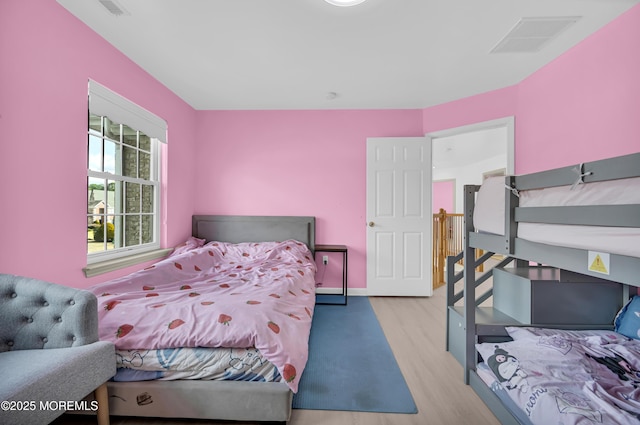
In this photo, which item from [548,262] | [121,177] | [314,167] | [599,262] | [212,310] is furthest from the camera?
[314,167]

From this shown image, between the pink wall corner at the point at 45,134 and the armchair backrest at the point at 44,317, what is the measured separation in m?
0.41

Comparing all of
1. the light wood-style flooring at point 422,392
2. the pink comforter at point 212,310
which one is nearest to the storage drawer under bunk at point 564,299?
the light wood-style flooring at point 422,392

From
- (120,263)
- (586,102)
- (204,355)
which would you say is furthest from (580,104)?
(120,263)

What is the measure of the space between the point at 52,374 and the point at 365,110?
3634 mm

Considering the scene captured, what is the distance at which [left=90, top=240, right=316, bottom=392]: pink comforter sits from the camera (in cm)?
135

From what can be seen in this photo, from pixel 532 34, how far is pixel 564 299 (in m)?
1.97

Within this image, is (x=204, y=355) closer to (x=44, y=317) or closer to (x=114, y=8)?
(x=44, y=317)

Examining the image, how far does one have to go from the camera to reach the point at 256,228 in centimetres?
349

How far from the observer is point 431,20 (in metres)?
1.90

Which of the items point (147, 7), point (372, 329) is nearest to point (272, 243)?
point (372, 329)

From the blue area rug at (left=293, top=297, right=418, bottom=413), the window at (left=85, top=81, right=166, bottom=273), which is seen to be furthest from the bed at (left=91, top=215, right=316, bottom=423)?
the window at (left=85, top=81, right=166, bottom=273)

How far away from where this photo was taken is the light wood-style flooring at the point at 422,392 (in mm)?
1421

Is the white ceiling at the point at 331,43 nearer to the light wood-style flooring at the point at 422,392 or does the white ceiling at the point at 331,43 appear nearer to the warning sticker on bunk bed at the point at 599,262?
the warning sticker on bunk bed at the point at 599,262

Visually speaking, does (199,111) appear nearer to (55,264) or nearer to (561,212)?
(55,264)
